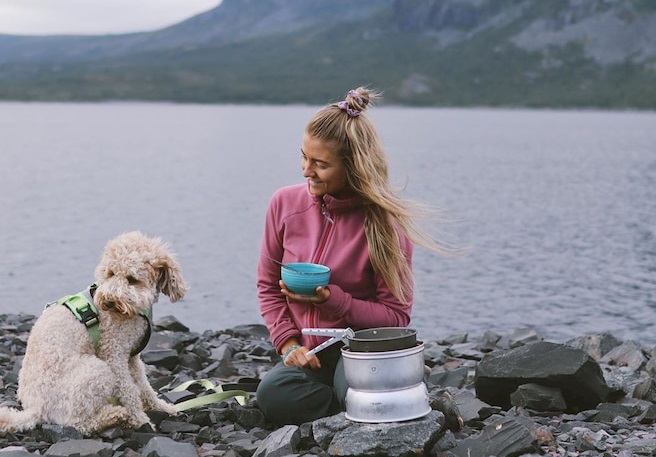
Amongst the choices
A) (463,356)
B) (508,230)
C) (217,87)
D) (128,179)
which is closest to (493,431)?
(463,356)

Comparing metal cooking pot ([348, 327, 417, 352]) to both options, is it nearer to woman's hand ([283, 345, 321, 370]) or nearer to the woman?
the woman

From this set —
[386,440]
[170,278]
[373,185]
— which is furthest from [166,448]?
[373,185]

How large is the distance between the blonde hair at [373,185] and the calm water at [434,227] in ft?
3.05

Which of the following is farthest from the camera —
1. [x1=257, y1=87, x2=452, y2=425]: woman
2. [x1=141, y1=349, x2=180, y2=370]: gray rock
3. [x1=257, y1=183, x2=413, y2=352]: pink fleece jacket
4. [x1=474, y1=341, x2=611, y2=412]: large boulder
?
[x1=141, y1=349, x2=180, y2=370]: gray rock

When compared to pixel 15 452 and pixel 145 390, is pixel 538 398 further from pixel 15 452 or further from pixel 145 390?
pixel 15 452

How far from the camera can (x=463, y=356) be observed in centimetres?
1065

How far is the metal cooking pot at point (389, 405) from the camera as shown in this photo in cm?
527

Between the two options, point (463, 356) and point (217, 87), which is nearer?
point (463, 356)

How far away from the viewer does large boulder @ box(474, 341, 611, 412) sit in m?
7.01

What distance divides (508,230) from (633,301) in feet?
30.7

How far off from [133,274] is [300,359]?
4.23 feet

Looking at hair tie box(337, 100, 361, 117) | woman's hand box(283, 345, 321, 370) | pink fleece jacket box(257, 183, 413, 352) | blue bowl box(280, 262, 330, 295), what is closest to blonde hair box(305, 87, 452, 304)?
hair tie box(337, 100, 361, 117)

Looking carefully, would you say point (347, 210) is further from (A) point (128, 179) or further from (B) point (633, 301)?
(A) point (128, 179)

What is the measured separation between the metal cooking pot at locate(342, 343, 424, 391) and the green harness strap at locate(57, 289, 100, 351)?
63.2 inches
